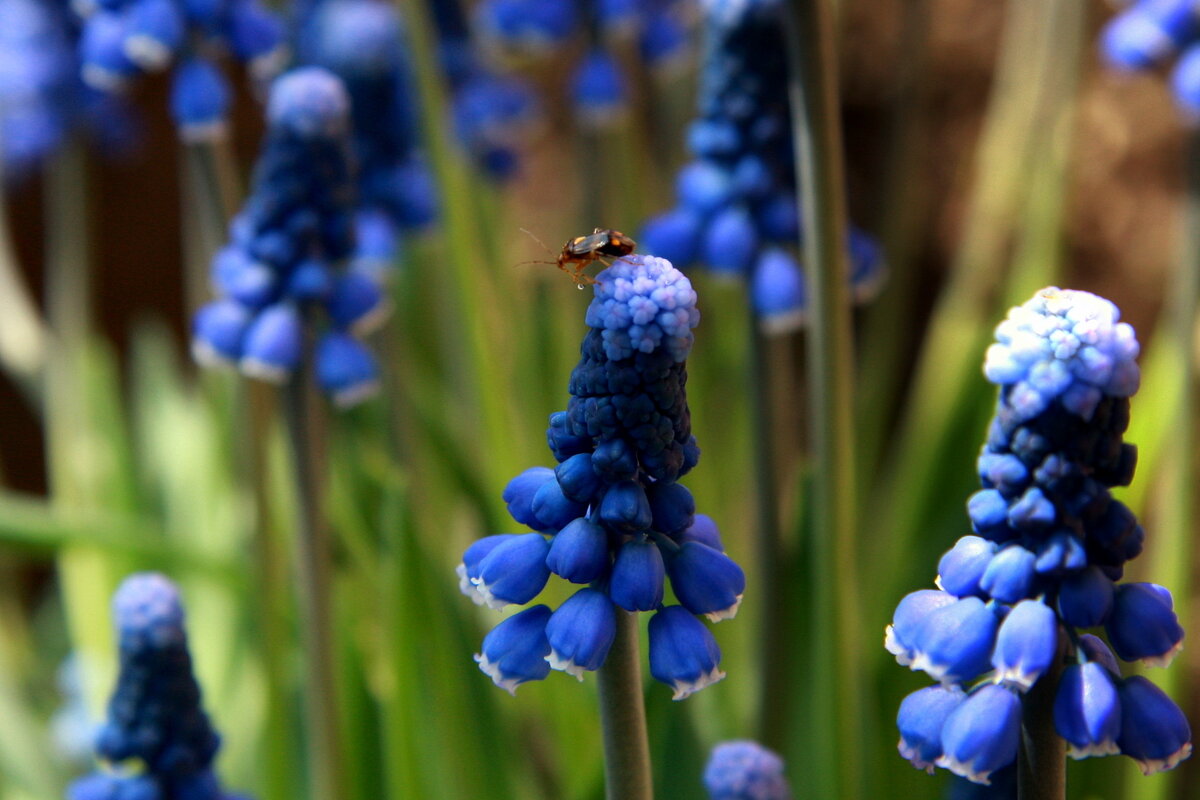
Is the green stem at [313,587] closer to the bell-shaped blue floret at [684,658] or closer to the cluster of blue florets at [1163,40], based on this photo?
the bell-shaped blue floret at [684,658]

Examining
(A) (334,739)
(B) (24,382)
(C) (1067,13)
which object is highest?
(C) (1067,13)

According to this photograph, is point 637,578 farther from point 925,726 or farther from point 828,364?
point 828,364

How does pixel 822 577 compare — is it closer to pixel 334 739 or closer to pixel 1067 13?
pixel 334 739

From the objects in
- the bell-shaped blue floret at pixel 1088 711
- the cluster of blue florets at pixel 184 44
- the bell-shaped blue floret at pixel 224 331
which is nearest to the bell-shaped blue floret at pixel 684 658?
the bell-shaped blue floret at pixel 1088 711

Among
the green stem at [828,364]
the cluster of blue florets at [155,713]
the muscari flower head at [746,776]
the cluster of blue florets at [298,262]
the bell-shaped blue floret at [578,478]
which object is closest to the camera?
the bell-shaped blue floret at [578,478]

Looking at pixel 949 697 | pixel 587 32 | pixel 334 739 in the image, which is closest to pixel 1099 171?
pixel 587 32

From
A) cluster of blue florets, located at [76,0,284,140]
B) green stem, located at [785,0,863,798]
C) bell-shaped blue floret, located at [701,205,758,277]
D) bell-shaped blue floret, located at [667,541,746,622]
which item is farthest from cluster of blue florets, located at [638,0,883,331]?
bell-shaped blue floret, located at [667,541,746,622]

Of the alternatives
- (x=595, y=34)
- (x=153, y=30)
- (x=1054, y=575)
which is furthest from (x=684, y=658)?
(x=595, y=34)
